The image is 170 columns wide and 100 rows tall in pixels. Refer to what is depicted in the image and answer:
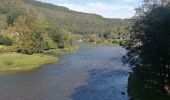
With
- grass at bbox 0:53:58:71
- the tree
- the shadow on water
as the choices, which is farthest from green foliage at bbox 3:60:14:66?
the tree

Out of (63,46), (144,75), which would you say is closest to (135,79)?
(144,75)

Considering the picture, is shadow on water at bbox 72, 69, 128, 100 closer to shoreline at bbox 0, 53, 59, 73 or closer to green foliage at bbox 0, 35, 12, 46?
shoreline at bbox 0, 53, 59, 73

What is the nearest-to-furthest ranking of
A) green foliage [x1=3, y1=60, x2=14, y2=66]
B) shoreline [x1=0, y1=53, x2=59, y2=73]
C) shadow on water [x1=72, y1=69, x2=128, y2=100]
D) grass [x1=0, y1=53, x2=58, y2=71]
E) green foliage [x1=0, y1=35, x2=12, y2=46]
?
shadow on water [x1=72, y1=69, x2=128, y2=100] < shoreline [x1=0, y1=53, x2=59, y2=73] < grass [x1=0, y1=53, x2=58, y2=71] < green foliage [x1=3, y1=60, x2=14, y2=66] < green foliage [x1=0, y1=35, x2=12, y2=46]

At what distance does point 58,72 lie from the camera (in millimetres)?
89625

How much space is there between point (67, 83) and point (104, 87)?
947cm

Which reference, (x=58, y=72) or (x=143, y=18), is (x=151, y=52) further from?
(x=58, y=72)

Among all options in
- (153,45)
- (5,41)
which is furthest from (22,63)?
(5,41)

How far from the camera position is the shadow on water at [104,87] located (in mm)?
57781

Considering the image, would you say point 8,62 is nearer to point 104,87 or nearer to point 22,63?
point 22,63

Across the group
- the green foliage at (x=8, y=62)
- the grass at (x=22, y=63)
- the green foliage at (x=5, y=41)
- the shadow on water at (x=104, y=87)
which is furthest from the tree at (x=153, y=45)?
the green foliage at (x=5, y=41)

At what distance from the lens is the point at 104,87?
221 ft

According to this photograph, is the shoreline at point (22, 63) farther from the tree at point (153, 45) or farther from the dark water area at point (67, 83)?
the tree at point (153, 45)

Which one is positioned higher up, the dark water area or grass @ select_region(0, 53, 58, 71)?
grass @ select_region(0, 53, 58, 71)

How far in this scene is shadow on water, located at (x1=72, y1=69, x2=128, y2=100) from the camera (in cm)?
5778
